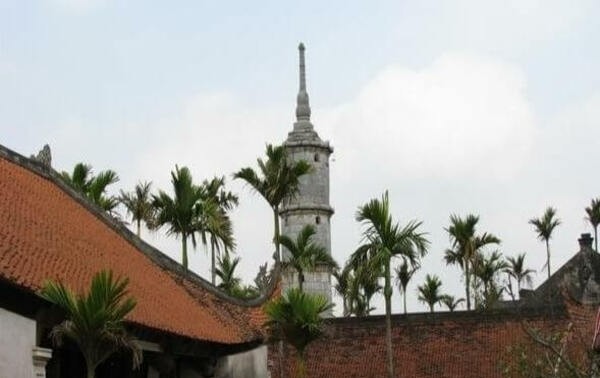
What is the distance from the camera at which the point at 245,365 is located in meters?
21.6

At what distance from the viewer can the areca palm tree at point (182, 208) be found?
79.6ft

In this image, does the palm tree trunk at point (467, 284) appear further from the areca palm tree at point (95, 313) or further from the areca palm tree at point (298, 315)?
the areca palm tree at point (95, 313)

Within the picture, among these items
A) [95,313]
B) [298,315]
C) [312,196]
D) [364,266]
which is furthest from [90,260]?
[312,196]

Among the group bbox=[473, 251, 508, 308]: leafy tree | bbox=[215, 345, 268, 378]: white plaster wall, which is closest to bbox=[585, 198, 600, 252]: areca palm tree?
bbox=[473, 251, 508, 308]: leafy tree

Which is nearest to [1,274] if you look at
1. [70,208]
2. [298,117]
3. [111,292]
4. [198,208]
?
[111,292]

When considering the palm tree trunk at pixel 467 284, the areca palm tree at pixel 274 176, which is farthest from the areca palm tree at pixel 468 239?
the areca palm tree at pixel 274 176

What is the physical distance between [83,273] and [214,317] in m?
5.84

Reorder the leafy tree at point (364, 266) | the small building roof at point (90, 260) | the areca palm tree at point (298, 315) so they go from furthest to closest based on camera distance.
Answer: the leafy tree at point (364, 266)
the areca palm tree at point (298, 315)
the small building roof at point (90, 260)

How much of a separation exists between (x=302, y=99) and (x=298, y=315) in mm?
46985

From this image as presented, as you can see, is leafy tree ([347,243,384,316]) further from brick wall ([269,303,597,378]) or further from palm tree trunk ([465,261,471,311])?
palm tree trunk ([465,261,471,311])

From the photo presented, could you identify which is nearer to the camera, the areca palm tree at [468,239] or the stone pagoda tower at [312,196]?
the areca palm tree at [468,239]

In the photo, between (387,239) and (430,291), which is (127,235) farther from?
(430,291)

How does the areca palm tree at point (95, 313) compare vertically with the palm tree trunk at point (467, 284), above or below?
below

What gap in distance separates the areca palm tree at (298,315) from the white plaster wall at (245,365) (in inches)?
50.7
